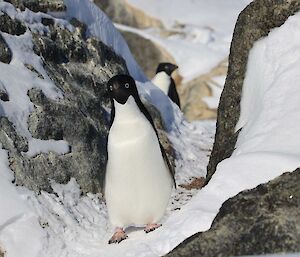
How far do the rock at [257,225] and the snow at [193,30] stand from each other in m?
20.8

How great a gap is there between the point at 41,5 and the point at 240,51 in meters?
3.53

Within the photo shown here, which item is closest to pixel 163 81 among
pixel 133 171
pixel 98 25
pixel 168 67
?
pixel 168 67

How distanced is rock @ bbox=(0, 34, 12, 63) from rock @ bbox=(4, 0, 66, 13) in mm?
914

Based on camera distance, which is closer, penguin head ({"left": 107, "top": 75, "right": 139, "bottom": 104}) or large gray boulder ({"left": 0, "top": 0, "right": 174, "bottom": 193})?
penguin head ({"left": 107, "top": 75, "right": 139, "bottom": 104})

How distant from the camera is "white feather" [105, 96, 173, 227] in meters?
7.01

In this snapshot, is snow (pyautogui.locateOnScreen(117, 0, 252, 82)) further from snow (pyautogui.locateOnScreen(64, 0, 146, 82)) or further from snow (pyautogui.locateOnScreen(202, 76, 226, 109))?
snow (pyautogui.locateOnScreen(64, 0, 146, 82))

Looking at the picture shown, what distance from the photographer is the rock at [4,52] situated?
8.51 metres

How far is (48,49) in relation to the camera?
31.0 ft

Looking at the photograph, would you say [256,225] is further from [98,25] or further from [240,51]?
[98,25]

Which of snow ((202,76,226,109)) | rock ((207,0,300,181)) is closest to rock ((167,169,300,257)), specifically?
rock ((207,0,300,181))

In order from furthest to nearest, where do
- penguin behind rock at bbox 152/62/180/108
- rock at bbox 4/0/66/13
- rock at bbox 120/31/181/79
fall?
rock at bbox 120/31/181/79 < penguin behind rock at bbox 152/62/180/108 < rock at bbox 4/0/66/13

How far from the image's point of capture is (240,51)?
7.50 m

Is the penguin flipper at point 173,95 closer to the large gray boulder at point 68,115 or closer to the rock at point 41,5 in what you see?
the large gray boulder at point 68,115

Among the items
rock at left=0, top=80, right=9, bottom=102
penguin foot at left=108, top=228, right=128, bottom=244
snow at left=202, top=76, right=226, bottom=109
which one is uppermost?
rock at left=0, top=80, right=9, bottom=102
